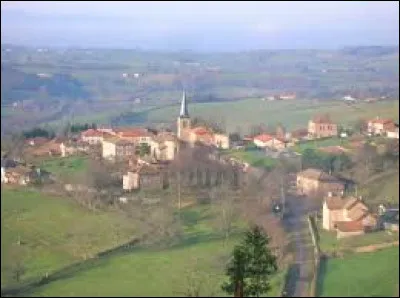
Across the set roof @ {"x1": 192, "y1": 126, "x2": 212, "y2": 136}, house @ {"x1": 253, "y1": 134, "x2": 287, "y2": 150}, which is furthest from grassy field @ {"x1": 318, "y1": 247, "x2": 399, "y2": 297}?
roof @ {"x1": 192, "y1": 126, "x2": 212, "y2": 136}

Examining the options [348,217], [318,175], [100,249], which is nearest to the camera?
[100,249]

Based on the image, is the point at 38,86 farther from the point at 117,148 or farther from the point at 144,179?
the point at 144,179

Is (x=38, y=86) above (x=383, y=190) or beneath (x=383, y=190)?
above

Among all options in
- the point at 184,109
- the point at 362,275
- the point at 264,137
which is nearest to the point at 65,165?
the point at 184,109

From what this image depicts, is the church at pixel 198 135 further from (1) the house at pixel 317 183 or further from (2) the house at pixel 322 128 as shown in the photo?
(1) the house at pixel 317 183

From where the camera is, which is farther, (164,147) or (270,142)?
(270,142)

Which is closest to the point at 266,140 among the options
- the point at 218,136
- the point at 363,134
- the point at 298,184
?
the point at 218,136
